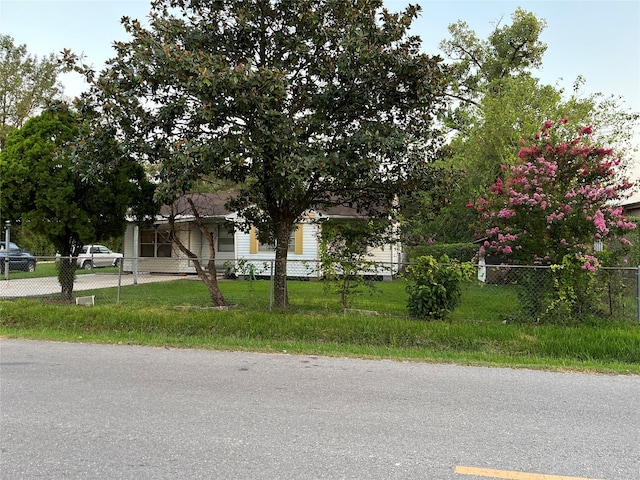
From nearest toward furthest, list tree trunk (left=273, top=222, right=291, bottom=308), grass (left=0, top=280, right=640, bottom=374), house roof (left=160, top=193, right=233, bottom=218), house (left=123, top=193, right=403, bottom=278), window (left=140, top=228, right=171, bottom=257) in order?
grass (left=0, top=280, right=640, bottom=374) < tree trunk (left=273, top=222, right=291, bottom=308) < house roof (left=160, top=193, right=233, bottom=218) < house (left=123, top=193, right=403, bottom=278) < window (left=140, top=228, right=171, bottom=257)

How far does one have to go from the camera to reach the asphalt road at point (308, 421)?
3.20 m

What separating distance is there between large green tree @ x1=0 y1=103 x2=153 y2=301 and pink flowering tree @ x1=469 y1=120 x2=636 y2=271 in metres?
8.32

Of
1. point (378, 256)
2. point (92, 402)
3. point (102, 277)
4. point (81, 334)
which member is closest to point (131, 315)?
point (81, 334)

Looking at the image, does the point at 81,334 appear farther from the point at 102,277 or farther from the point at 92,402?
the point at 102,277

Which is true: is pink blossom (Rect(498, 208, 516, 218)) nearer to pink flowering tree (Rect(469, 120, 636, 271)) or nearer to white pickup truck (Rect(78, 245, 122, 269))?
pink flowering tree (Rect(469, 120, 636, 271))

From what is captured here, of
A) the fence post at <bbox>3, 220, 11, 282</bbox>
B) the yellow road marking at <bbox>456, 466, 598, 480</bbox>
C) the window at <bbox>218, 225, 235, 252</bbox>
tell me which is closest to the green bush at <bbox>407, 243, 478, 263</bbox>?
→ the window at <bbox>218, 225, 235, 252</bbox>

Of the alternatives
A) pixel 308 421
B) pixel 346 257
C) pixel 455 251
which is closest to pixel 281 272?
pixel 346 257

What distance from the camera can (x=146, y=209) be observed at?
12195 mm

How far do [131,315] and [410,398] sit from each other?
6.37 m

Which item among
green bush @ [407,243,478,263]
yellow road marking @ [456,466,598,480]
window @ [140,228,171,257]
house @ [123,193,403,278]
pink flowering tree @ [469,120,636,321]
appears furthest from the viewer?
Answer: window @ [140,228,171,257]

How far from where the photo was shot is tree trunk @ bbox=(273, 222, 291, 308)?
10.0m

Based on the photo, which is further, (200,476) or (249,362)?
(249,362)

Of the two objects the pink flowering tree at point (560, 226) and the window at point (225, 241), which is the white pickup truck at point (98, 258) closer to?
the window at point (225, 241)

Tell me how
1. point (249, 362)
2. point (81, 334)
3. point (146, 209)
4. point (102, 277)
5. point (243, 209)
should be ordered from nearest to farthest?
1. point (249, 362)
2. point (81, 334)
3. point (243, 209)
4. point (146, 209)
5. point (102, 277)
